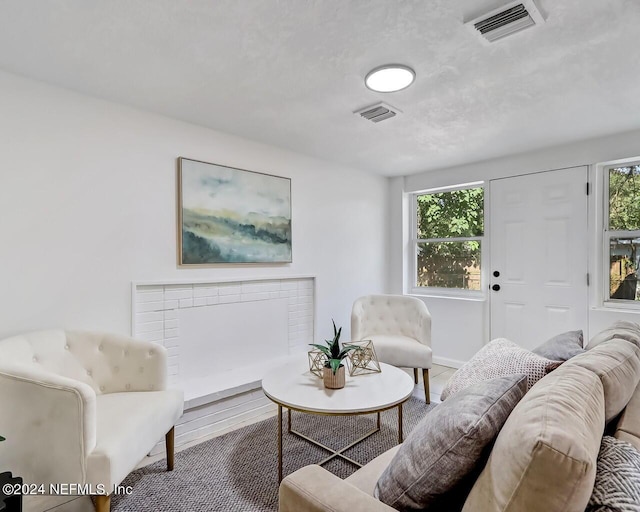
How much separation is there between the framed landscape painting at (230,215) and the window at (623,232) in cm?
281

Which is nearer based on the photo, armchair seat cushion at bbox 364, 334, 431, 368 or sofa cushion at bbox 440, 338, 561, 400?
sofa cushion at bbox 440, 338, 561, 400

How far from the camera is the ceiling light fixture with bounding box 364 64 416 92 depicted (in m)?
1.94

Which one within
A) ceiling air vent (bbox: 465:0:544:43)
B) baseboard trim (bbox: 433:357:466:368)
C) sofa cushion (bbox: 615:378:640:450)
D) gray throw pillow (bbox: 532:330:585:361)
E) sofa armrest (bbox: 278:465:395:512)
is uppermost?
ceiling air vent (bbox: 465:0:544:43)

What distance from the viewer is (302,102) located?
2.39m

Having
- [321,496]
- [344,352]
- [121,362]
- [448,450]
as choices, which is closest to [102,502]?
[121,362]

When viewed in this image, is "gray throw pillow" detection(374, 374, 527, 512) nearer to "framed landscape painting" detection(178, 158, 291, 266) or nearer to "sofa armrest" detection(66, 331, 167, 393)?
"sofa armrest" detection(66, 331, 167, 393)

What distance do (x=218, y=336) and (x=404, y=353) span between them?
155 cm

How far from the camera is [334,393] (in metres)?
1.90

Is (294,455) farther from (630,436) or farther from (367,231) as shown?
(367,231)

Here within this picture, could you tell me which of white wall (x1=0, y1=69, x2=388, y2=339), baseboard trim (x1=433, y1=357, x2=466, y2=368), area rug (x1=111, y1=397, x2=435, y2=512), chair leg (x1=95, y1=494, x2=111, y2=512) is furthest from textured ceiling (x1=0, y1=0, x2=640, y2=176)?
baseboard trim (x1=433, y1=357, x2=466, y2=368)

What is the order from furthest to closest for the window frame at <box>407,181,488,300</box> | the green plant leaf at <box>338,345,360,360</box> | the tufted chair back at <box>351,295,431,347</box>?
1. the window frame at <box>407,181,488,300</box>
2. the tufted chair back at <box>351,295,431,347</box>
3. the green plant leaf at <box>338,345,360,360</box>

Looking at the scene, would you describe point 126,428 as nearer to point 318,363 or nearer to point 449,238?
point 318,363

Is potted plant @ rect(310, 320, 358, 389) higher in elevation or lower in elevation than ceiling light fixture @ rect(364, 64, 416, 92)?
lower

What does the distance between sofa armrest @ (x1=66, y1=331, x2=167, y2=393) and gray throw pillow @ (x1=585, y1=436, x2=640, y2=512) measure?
76.4 inches
